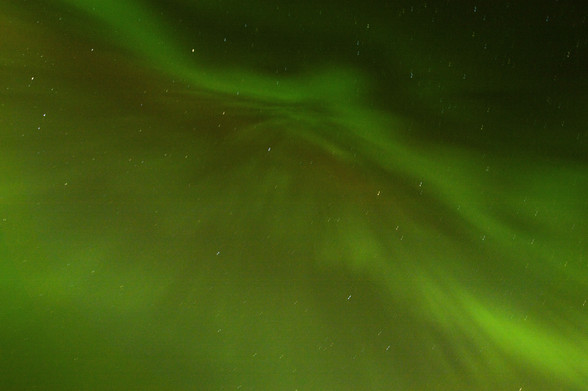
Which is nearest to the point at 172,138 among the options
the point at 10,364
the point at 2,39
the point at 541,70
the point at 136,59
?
the point at 136,59

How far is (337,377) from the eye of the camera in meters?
0.81

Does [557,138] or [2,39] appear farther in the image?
[557,138]

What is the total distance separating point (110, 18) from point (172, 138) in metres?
0.16

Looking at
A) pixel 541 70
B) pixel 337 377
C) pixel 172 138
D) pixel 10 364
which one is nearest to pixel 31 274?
pixel 10 364

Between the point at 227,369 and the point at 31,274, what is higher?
the point at 31,274

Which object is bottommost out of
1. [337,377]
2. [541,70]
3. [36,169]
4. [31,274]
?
[337,377]

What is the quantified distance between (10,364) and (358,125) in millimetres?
516

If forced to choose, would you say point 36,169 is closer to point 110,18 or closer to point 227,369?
point 110,18

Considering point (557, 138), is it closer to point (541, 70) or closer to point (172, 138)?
point (541, 70)

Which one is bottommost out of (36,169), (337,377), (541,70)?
(337,377)

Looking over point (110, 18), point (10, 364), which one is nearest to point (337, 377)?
point (10, 364)

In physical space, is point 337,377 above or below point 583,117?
below

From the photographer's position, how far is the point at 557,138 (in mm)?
799

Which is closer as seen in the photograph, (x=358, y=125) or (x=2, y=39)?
(x=2, y=39)
